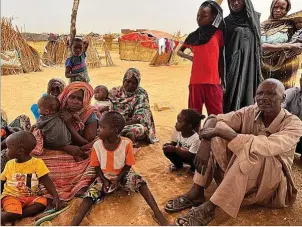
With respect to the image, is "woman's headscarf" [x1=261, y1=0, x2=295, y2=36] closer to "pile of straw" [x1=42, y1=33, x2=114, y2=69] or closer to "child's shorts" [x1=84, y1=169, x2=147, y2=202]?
"child's shorts" [x1=84, y1=169, x2=147, y2=202]

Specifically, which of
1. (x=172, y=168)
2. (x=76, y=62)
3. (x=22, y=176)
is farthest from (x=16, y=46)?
(x=22, y=176)

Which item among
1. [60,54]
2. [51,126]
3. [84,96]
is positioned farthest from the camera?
[60,54]

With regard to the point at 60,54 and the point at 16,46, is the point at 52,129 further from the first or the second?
the point at 60,54

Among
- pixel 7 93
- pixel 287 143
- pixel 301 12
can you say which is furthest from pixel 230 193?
pixel 7 93

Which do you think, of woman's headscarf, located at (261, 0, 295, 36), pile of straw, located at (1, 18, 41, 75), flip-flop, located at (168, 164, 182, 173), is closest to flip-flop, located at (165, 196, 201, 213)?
flip-flop, located at (168, 164, 182, 173)

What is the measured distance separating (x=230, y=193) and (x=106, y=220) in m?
1.05

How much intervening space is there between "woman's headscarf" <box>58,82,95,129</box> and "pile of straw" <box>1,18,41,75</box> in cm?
1051

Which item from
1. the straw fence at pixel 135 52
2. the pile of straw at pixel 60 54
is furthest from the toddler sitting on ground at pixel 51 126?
the straw fence at pixel 135 52

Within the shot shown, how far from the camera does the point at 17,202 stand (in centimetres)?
271

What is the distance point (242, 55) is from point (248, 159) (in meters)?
1.81

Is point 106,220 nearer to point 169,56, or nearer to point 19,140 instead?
point 19,140

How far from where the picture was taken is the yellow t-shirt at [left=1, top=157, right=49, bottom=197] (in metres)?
2.74

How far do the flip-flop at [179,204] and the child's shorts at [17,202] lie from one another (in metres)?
1.08

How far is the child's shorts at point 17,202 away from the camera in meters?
2.66
